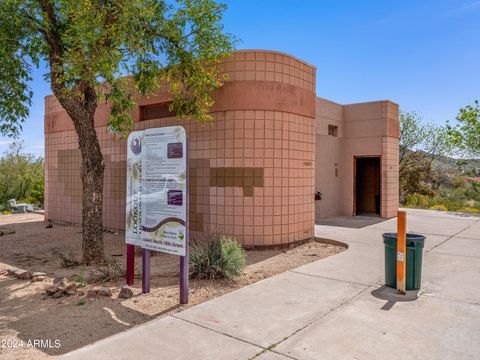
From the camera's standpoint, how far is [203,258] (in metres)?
7.14

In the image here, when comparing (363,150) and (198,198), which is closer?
(198,198)

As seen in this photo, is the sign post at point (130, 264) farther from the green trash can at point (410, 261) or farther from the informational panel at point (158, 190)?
the green trash can at point (410, 261)

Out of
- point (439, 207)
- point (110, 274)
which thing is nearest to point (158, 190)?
point (110, 274)

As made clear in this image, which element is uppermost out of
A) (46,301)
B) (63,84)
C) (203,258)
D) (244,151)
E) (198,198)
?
(63,84)

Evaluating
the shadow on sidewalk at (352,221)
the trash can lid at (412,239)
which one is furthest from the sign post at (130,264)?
the shadow on sidewalk at (352,221)

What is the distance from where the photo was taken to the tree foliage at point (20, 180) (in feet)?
76.8

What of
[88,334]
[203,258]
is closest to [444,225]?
[203,258]

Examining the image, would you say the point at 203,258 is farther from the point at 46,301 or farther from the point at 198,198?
the point at 198,198

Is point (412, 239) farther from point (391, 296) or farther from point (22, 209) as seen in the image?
point (22, 209)

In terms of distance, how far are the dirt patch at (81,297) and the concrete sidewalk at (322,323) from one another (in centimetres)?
45

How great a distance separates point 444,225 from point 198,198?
950cm

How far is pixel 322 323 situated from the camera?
480 centimetres

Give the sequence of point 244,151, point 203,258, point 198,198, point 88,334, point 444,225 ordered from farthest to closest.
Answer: point 444,225, point 198,198, point 244,151, point 203,258, point 88,334

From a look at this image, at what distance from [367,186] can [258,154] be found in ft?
33.7
